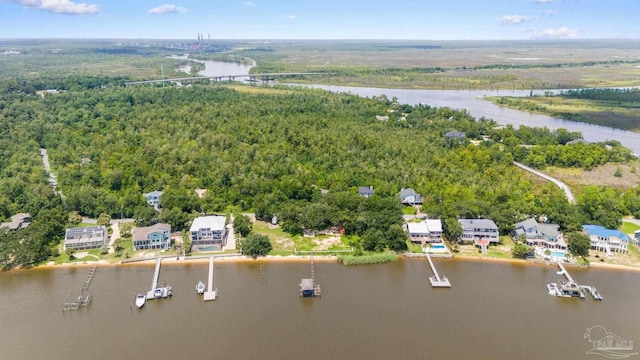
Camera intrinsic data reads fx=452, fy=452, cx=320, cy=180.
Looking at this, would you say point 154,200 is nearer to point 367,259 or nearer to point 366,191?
point 366,191

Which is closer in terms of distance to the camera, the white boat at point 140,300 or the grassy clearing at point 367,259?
the white boat at point 140,300

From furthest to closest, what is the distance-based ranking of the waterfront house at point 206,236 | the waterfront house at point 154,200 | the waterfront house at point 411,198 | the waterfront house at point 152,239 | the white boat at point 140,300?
the waterfront house at point 411,198, the waterfront house at point 154,200, the waterfront house at point 206,236, the waterfront house at point 152,239, the white boat at point 140,300

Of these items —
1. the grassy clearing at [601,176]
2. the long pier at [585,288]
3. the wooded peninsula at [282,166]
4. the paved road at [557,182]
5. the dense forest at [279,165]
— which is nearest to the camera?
the long pier at [585,288]

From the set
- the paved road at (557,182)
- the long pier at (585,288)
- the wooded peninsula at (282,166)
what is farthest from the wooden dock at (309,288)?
the paved road at (557,182)

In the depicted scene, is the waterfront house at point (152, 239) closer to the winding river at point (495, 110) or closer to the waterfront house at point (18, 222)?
the waterfront house at point (18, 222)

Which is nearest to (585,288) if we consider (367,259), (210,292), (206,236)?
(367,259)

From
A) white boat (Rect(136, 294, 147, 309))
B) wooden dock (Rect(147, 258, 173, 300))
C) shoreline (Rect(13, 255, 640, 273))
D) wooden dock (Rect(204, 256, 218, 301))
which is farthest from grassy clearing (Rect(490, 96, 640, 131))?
white boat (Rect(136, 294, 147, 309))

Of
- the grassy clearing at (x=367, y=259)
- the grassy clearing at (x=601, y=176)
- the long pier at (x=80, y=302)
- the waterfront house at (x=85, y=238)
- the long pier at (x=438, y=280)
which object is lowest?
the long pier at (x=80, y=302)

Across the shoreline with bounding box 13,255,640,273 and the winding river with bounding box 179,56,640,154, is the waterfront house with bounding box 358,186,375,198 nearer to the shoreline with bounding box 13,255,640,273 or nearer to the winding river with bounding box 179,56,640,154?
the shoreline with bounding box 13,255,640,273
